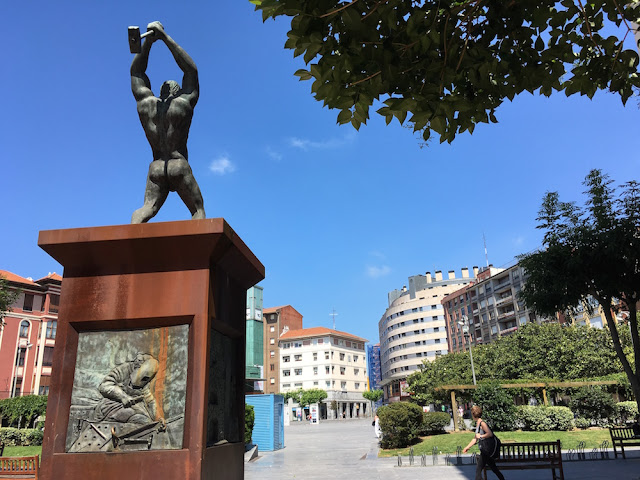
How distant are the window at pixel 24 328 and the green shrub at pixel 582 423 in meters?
46.6

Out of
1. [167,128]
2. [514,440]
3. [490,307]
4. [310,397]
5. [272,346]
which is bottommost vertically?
[514,440]

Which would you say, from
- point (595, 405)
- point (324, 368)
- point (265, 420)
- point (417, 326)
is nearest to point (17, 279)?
point (265, 420)

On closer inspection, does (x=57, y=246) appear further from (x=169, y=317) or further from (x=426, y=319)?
(x=426, y=319)

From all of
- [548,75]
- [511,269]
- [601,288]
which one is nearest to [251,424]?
[601,288]

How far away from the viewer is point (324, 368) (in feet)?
304

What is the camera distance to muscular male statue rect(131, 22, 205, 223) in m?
5.23

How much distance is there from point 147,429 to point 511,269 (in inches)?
2886

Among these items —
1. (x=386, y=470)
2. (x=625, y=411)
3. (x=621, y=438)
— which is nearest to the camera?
(x=621, y=438)

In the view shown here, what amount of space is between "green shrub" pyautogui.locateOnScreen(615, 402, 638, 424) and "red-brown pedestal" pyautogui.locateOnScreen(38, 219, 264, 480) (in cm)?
2685

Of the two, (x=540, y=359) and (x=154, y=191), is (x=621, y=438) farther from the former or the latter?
(x=540, y=359)

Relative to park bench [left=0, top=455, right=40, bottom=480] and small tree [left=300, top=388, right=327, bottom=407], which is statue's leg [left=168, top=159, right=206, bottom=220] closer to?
park bench [left=0, top=455, right=40, bottom=480]

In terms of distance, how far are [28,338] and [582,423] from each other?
4685 cm

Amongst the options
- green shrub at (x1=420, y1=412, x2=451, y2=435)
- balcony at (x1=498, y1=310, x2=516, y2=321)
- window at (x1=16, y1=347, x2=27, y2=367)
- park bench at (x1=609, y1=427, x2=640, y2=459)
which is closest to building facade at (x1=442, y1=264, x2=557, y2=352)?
balcony at (x1=498, y1=310, x2=516, y2=321)

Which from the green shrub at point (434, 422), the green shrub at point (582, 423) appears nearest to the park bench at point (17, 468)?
the green shrub at point (434, 422)
